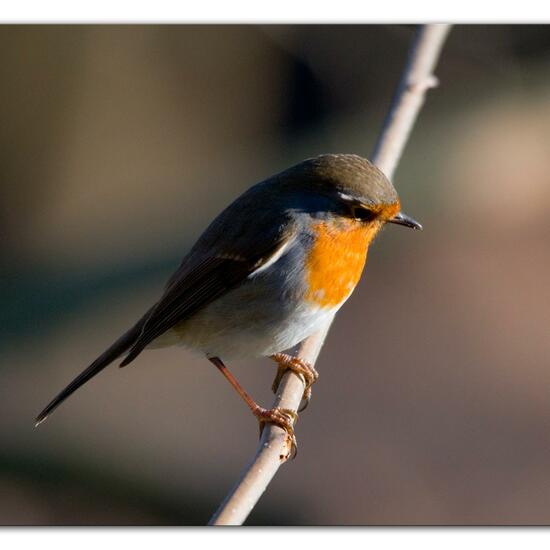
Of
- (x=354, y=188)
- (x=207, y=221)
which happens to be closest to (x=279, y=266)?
(x=354, y=188)

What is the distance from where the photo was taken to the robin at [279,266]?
181cm

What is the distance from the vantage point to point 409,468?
7.80 feet

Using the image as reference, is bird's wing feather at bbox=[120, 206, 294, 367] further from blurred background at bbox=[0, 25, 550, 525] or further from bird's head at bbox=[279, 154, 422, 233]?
blurred background at bbox=[0, 25, 550, 525]

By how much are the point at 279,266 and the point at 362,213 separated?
0.20m

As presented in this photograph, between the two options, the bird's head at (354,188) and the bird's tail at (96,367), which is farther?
the bird's tail at (96,367)

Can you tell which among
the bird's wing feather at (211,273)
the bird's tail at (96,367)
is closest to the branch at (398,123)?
the bird's wing feather at (211,273)

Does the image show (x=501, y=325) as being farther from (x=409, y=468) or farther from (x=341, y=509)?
(x=341, y=509)

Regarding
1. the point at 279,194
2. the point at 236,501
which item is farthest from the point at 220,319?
the point at 236,501

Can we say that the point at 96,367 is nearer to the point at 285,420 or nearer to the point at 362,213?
the point at 285,420

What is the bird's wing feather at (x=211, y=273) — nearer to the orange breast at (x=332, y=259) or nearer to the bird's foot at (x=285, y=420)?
the orange breast at (x=332, y=259)

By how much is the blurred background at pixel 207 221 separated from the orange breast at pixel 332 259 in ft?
1.78

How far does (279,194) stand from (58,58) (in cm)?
74

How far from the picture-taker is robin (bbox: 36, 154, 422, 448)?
1813 millimetres

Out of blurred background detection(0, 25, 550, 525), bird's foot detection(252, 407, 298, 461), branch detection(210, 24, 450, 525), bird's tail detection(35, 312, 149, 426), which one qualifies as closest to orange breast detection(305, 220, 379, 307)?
branch detection(210, 24, 450, 525)
